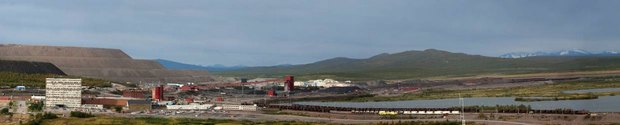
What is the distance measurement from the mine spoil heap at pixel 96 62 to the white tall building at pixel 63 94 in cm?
7165

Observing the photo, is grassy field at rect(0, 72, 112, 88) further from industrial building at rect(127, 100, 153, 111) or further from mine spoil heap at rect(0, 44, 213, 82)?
industrial building at rect(127, 100, 153, 111)

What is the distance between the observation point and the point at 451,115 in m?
65.6

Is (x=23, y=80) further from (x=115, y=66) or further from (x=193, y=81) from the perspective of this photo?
(x=193, y=81)

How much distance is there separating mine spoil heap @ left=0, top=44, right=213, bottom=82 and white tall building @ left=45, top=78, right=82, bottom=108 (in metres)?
71.6

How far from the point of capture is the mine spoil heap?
508 ft

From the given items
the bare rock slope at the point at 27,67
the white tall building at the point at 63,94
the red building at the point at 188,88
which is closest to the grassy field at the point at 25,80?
the bare rock slope at the point at 27,67

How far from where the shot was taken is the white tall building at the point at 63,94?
7894 cm

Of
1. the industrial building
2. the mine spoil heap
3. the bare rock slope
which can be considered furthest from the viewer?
the mine spoil heap

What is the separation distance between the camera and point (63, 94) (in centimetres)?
7919

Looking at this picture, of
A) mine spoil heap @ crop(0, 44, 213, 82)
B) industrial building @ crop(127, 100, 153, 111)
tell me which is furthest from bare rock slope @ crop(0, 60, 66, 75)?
industrial building @ crop(127, 100, 153, 111)

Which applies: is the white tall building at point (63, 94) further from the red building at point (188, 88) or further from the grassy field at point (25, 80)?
the red building at point (188, 88)

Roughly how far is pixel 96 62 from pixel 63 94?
84.4 meters

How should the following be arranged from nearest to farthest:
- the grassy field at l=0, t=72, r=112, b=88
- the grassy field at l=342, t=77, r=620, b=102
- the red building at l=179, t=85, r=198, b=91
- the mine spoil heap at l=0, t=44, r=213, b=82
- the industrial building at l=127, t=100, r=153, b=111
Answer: the industrial building at l=127, t=100, r=153, b=111 < the grassy field at l=342, t=77, r=620, b=102 < the grassy field at l=0, t=72, r=112, b=88 < the red building at l=179, t=85, r=198, b=91 < the mine spoil heap at l=0, t=44, r=213, b=82

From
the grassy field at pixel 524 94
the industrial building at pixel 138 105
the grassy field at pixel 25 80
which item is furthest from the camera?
the grassy field at pixel 25 80
